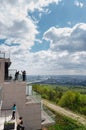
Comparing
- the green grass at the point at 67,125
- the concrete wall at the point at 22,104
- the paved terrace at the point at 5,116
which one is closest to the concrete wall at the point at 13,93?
the concrete wall at the point at 22,104

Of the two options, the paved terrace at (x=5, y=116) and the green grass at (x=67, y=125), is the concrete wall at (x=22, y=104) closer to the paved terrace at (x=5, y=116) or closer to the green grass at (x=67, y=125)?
the paved terrace at (x=5, y=116)

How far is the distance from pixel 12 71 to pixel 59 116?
26.5 meters

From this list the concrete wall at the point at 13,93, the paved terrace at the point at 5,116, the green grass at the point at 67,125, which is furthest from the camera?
the green grass at the point at 67,125

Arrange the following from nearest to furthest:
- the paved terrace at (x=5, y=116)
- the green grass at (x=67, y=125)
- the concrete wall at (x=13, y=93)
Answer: the paved terrace at (x=5, y=116), the concrete wall at (x=13, y=93), the green grass at (x=67, y=125)

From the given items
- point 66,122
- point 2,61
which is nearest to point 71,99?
point 66,122

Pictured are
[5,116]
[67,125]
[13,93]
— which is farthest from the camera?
[67,125]

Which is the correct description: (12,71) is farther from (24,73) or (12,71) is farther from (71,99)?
(71,99)

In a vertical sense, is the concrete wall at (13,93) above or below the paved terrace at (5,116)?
above

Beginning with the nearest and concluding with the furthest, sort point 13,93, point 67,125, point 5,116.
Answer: point 5,116, point 13,93, point 67,125

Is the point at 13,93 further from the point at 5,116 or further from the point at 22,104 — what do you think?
the point at 5,116

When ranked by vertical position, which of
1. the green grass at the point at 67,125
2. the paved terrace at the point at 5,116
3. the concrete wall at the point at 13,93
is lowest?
the green grass at the point at 67,125

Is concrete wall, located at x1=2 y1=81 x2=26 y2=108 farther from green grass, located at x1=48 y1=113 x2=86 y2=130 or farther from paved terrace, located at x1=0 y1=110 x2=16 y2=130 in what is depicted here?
green grass, located at x1=48 y1=113 x2=86 y2=130

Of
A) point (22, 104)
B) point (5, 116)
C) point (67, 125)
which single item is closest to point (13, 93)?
point (22, 104)

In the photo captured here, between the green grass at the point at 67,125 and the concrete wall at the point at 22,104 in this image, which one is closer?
the concrete wall at the point at 22,104
